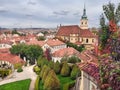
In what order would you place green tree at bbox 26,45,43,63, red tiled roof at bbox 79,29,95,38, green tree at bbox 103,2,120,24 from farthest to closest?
red tiled roof at bbox 79,29,95,38 → green tree at bbox 26,45,43,63 → green tree at bbox 103,2,120,24

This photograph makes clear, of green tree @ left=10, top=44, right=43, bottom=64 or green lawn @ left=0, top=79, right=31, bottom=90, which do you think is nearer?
green lawn @ left=0, top=79, right=31, bottom=90

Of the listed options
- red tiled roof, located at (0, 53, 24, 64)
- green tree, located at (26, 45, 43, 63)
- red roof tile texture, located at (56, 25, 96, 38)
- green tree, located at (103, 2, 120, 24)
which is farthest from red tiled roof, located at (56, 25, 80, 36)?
green tree, located at (103, 2, 120, 24)

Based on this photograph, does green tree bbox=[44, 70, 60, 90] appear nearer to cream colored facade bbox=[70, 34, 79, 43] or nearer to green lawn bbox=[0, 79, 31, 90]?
green lawn bbox=[0, 79, 31, 90]

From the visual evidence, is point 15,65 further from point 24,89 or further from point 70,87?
point 70,87

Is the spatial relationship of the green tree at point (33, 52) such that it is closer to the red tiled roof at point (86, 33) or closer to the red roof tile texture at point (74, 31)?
the red tiled roof at point (86, 33)

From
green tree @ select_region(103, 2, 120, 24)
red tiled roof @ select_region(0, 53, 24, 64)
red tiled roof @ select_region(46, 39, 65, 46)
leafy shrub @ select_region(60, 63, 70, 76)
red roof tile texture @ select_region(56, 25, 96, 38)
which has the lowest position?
red tiled roof @ select_region(0, 53, 24, 64)

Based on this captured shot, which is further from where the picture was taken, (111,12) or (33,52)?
(33,52)

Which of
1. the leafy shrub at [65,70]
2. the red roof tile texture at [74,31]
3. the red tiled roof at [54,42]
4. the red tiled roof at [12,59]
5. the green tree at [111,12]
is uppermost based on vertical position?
the green tree at [111,12]

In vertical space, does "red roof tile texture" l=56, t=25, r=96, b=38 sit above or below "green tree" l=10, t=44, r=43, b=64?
above

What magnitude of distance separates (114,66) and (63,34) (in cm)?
8908

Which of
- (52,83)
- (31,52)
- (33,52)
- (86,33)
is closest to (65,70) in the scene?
(52,83)

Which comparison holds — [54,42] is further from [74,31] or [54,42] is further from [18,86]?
[18,86]

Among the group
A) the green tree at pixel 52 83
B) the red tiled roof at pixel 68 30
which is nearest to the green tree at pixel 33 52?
the red tiled roof at pixel 68 30

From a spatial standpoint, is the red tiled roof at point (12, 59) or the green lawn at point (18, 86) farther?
the red tiled roof at point (12, 59)
